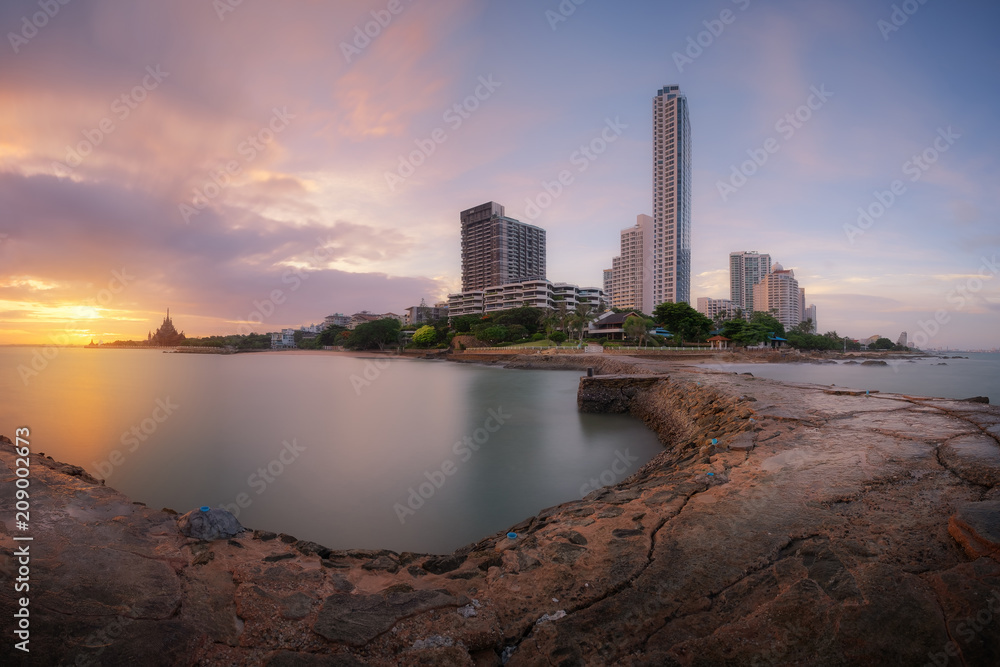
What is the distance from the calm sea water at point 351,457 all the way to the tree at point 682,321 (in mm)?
54912

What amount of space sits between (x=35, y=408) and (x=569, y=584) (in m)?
26.7

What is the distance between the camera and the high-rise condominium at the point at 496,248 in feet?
420

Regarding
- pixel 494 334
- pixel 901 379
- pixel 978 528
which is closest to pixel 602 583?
pixel 978 528

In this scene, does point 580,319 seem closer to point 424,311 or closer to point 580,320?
point 580,320

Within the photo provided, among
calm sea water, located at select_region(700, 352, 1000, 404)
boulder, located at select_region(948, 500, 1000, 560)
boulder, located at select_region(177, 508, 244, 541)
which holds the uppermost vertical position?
boulder, located at select_region(948, 500, 1000, 560)

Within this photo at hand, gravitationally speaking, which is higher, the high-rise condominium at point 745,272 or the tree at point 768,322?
the high-rise condominium at point 745,272

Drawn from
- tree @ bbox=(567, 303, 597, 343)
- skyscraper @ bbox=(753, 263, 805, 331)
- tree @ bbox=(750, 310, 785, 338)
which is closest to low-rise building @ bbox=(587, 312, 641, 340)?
tree @ bbox=(567, 303, 597, 343)

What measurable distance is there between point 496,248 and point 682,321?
72489mm

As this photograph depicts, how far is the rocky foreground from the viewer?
2350 mm

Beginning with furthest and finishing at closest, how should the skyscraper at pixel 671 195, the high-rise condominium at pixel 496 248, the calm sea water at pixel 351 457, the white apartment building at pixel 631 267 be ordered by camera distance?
→ the white apartment building at pixel 631 267 < the high-rise condominium at pixel 496 248 < the skyscraper at pixel 671 195 < the calm sea water at pixel 351 457

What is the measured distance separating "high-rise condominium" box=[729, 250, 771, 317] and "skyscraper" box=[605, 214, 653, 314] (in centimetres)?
5531

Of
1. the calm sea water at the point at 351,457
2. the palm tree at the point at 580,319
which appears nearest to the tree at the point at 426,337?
the palm tree at the point at 580,319

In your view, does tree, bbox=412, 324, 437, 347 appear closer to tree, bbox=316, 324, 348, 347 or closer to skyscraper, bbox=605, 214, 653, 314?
tree, bbox=316, 324, 348, 347

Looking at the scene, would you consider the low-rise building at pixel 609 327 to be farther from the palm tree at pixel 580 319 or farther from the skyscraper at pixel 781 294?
the skyscraper at pixel 781 294
